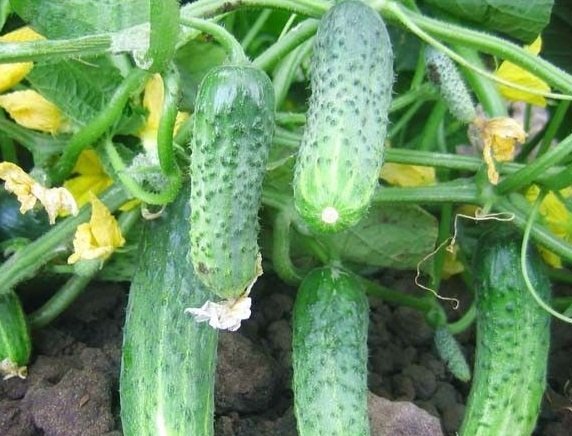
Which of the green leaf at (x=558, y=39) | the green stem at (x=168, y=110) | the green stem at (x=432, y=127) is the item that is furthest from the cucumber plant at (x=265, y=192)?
the green leaf at (x=558, y=39)

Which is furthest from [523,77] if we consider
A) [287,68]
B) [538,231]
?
[287,68]

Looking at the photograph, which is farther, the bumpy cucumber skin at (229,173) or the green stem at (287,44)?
the green stem at (287,44)

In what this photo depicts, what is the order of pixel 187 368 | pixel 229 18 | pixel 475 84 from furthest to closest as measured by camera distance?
1. pixel 229 18
2. pixel 475 84
3. pixel 187 368

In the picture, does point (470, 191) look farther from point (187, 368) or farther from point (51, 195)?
point (51, 195)

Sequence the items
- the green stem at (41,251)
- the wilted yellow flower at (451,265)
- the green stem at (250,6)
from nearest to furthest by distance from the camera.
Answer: the green stem at (250,6), the green stem at (41,251), the wilted yellow flower at (451,265)

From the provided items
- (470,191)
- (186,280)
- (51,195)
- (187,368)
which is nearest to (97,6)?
(51,195)

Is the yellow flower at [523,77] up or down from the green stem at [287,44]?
down

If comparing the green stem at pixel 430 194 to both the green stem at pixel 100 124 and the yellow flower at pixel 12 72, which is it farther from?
the yellow flower at pixel 12 72
